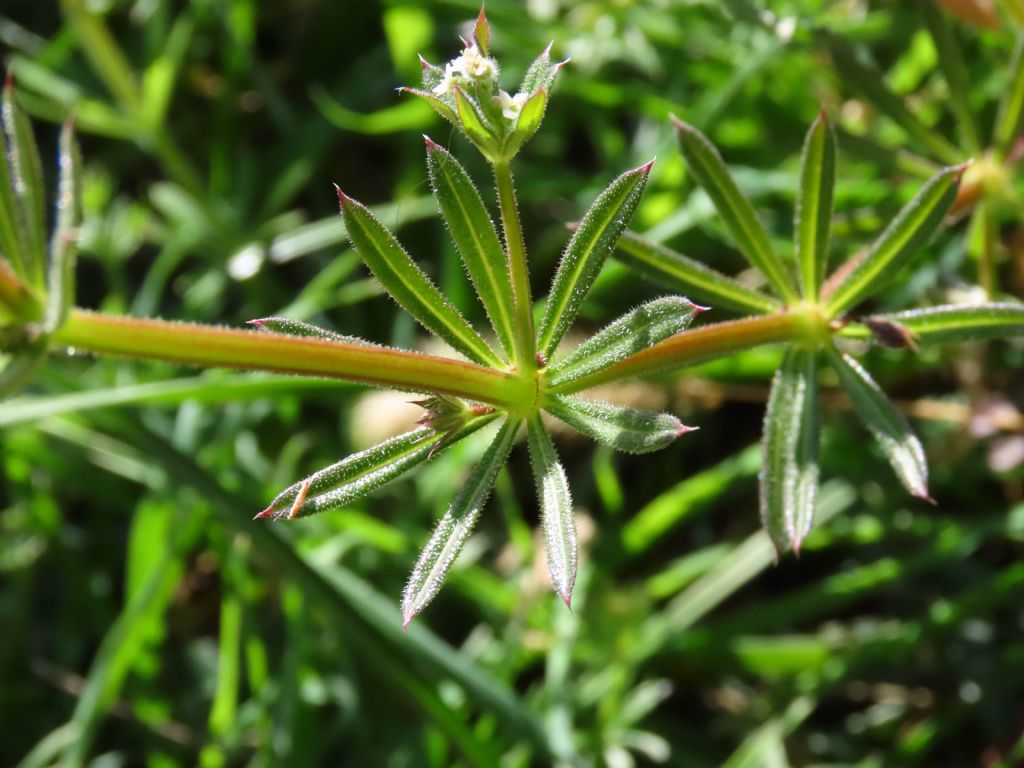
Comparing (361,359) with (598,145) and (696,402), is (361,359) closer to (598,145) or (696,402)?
(696,402)

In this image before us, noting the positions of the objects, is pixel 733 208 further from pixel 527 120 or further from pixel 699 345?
pixel 527 120

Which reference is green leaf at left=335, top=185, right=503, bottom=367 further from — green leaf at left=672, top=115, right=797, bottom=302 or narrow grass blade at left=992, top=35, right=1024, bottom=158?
narrow grass blade at left=992, top=35, right=1024, bottom=158

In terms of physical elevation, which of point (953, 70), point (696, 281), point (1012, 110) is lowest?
point (696, 281)

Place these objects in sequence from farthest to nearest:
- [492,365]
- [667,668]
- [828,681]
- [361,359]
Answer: [667,668] < [828,681] < [492,365] < [361,359]

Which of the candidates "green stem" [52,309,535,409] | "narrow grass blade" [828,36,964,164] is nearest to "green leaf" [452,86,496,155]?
"green stem" [52,309,535,409]

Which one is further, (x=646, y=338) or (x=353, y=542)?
(x=353, y=542)

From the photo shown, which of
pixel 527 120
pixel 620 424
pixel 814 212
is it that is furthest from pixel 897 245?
pixel 527 120

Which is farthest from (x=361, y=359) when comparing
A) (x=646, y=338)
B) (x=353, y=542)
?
(x=353, y=542)
